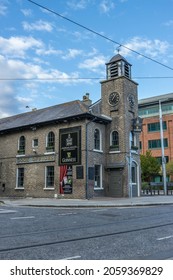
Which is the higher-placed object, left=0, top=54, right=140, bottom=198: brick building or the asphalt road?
left=0, top=54, right=140, bottom=198: brick building

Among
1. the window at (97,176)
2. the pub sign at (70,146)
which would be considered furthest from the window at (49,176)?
the window at (97,176)

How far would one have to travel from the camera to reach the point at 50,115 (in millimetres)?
28172

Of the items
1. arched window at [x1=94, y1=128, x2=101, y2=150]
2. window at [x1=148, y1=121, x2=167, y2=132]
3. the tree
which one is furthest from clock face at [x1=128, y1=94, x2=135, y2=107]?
window at [x1=148, y1=121, x2=167, y2=132]

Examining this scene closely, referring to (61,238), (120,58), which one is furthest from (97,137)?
(61,238)

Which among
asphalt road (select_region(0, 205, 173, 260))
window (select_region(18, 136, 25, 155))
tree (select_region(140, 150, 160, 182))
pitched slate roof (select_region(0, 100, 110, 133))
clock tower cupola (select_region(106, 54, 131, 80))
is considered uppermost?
clock tower cupola (select_region(106, 54, 131, 80))

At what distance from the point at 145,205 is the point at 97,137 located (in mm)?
9029

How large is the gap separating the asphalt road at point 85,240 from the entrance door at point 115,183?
14.3 m

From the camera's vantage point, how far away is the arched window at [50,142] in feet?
86.2

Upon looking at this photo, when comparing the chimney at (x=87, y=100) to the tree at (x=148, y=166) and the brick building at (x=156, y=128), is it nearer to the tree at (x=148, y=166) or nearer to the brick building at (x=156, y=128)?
the tree at (x=148, y=166)

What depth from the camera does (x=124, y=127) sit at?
26031mm

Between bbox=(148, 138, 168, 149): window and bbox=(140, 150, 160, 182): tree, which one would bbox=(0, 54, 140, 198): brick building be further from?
bbox=(148, 138, 168, 149): window

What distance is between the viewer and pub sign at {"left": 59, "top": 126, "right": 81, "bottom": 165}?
960 inches
